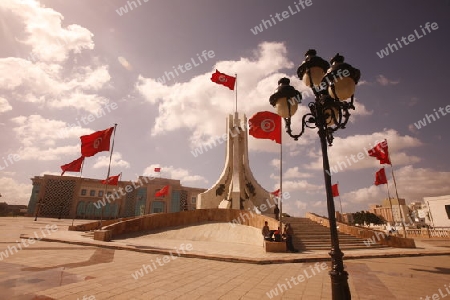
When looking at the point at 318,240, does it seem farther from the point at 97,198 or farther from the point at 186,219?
the point at 97,198

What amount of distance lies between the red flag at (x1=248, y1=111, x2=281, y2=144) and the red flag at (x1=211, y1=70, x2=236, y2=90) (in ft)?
33.4

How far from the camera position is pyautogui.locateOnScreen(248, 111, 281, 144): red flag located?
1052 centimetres

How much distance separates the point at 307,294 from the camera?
15.8ft

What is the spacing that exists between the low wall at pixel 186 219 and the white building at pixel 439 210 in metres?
31.6

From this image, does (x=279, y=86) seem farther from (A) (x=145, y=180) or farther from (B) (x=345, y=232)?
(A) (x=145, y=180)

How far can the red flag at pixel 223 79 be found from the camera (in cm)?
2006

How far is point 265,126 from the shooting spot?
10.6 metres

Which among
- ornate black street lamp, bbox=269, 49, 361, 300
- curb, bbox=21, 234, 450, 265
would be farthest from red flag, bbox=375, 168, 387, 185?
ornate black street lamp, bbox=269, 49, 361, 300

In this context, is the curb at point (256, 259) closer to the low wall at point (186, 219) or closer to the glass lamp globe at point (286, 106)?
the low wall at point (186, 219)

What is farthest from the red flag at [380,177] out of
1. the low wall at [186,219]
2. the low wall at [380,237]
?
the low wall at [186,219]

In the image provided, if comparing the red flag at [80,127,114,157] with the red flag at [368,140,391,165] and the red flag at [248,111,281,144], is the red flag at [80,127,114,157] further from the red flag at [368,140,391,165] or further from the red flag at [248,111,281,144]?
the red flag at [368,140,391,165]

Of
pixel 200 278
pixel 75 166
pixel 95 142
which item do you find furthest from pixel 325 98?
pixel 75 166

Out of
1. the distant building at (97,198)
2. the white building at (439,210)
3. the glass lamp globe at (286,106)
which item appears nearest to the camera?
the glass lamp globe at (286,106)

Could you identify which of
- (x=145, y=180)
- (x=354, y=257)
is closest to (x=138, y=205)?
(x=145, y=180)
